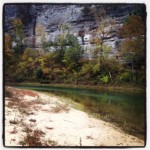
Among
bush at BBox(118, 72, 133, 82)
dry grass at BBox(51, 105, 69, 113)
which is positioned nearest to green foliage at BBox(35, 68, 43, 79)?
dry grass at BBox(51, 105, 69, 113)

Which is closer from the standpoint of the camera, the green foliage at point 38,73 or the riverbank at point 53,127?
the riverbank at point 53,127

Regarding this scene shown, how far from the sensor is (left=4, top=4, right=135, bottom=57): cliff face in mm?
3254

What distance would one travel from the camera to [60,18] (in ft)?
10.8

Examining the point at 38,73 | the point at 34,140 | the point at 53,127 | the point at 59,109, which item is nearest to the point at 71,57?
the point at 38,73

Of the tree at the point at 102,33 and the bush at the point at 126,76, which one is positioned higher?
the tree at the point at 102,33

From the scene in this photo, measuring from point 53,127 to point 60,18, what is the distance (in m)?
0.93

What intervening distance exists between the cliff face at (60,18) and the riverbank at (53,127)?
0.56 metres

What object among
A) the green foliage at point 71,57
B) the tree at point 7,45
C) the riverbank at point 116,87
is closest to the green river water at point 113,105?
the riverbank at point 116,87

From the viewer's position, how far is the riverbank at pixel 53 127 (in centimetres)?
318

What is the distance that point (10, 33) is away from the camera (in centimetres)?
327

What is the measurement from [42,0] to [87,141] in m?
1.25

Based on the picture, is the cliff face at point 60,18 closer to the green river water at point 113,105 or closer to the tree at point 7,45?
the tree at point 7,45

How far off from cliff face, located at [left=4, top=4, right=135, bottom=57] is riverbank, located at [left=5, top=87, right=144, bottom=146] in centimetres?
56

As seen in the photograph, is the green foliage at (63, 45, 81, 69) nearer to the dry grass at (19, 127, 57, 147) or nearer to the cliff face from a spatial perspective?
the cliff face
